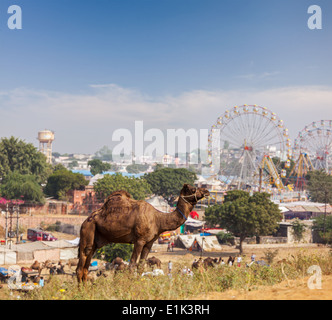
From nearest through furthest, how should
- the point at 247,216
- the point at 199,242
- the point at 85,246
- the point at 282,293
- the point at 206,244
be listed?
1. the point at 282,293
2. the point at 85,246
3. the point at 247,216
4. the point at 206,244
5. the point at 199,242

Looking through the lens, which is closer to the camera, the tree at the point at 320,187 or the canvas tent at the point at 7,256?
the canvas tent at the point at 7,256

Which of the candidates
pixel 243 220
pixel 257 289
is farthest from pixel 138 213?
pixel 243 220

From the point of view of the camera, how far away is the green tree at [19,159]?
2945 inches

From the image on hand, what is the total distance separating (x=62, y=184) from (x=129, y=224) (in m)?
57.5

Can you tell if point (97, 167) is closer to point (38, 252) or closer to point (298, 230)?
point (298, 230)

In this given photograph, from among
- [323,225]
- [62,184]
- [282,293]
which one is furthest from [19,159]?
[282,293]

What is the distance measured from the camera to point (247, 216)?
37.8 m

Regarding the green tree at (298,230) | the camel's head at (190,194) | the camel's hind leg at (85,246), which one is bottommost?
the green tree at (298,230)

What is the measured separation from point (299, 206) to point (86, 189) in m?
32.1

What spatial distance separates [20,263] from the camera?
30.0m

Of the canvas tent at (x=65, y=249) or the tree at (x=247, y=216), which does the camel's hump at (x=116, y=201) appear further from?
the tree at (x=247, y=216)

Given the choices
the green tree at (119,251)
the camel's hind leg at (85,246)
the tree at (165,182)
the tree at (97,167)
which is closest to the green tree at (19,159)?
the tree at (165,182)

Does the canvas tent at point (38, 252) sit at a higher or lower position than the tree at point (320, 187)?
lower
